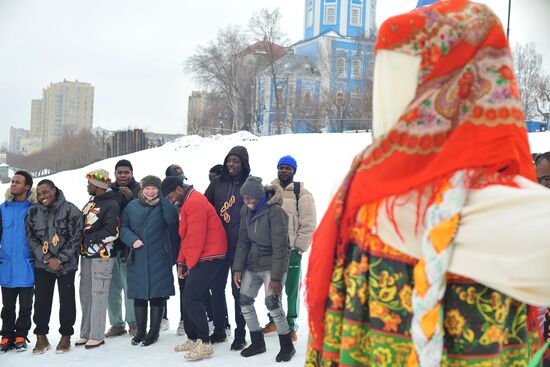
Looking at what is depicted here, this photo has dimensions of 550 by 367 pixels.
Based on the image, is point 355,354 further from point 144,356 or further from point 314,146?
point 314,146

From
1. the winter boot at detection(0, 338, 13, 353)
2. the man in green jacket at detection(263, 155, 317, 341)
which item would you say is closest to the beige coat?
the man in green jacket at detection(263, 155, 317, 341)

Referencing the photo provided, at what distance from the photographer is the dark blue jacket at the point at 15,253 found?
20.9 ft

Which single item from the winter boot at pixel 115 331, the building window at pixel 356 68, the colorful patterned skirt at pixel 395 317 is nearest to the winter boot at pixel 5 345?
the winter boot at pixel 115 331

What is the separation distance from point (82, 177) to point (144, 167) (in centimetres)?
229

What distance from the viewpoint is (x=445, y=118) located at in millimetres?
1919

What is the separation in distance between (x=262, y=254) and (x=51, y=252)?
2324 millimetres

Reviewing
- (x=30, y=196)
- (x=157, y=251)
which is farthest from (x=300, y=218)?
(x=30, y=196)

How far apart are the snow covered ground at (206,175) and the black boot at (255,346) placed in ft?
0.21

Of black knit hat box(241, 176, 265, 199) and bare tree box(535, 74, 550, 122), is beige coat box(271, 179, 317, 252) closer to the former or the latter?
black knit hat box(241, 176, 265, 199)

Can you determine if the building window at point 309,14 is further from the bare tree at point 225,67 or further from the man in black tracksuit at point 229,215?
the man in black tracksuit at point 229,215

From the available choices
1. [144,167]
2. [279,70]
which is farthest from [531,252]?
[279,70]

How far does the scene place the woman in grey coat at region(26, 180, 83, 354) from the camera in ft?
20.6

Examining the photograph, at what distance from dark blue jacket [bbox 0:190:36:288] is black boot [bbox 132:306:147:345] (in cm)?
120

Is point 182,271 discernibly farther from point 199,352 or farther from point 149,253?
point 199,352
